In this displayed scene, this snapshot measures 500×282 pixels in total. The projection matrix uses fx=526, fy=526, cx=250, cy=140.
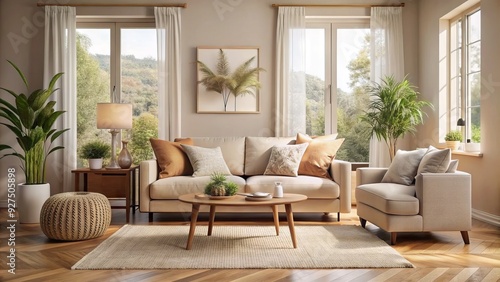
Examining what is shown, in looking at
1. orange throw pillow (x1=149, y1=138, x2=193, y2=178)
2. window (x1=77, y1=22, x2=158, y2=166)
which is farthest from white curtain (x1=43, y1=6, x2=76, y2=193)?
orange throw pillow (x1=149, y1=138, x2=193, y2=178)

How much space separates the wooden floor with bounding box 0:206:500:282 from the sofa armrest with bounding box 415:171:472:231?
0.18 meters

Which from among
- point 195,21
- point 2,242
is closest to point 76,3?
point 195,21

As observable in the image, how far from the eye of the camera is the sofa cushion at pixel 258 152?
590 cm

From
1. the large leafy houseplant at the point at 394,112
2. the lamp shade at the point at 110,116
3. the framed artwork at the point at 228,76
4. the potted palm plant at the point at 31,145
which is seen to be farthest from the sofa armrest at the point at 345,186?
the potted palm plant at the point at 31,145

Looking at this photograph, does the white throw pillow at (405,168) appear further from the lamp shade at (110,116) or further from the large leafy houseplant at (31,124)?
the large leafy houseplant at (31,124)

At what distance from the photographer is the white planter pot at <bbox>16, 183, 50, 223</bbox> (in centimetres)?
533

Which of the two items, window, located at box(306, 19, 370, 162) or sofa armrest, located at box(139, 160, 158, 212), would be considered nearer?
sofa armrest, located at box(139, 160, 158, 212)

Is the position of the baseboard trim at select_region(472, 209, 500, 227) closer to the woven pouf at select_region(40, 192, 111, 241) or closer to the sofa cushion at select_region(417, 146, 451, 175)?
the sofa cushion at select_region(417, 146, 451, 175)

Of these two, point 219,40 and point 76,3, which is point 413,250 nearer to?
point 219,40

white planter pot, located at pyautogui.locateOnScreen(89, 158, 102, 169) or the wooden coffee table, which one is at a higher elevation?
white planter pot, located at pyautogui.locateOnScreen(89, 158, 102, 169)

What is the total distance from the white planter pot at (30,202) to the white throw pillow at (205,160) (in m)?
1.56

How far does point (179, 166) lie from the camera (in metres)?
5.64

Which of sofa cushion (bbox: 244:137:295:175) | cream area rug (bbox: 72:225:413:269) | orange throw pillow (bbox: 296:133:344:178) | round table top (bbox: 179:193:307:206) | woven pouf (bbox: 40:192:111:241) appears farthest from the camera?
sofa cushion (bbox: 244:137:295:175)

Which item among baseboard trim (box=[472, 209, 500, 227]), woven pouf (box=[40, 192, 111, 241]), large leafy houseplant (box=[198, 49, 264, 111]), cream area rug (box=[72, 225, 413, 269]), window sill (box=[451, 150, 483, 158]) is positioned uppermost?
large leafy houseplant (box=[198, 49, 264, 111])
